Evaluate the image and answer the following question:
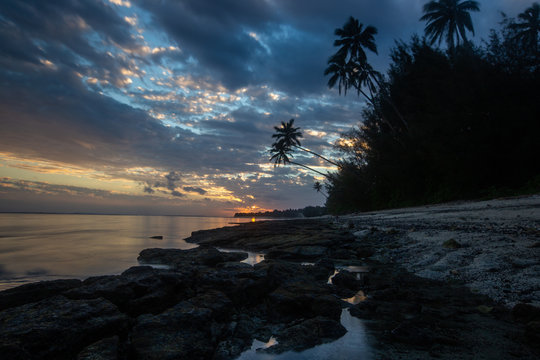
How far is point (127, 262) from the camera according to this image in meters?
7.86

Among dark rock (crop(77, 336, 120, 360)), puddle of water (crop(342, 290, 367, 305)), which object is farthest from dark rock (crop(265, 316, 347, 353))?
dark rock (crop(77, 336, 120, 360))

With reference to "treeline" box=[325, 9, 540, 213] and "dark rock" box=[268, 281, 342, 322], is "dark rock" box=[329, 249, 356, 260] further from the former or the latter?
"treeline" box=[325, 9, 540, 213]

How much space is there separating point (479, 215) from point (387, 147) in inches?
732

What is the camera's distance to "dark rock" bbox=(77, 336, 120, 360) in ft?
6.15

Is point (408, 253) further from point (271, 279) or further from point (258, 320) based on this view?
point (258, 320)

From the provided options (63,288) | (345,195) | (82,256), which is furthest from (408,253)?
(345,195)

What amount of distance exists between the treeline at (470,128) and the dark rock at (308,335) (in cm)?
1754

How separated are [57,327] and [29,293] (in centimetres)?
187

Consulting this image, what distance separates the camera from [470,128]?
17.8 meters

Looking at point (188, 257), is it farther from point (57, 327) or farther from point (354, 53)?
→ point (354, 53)

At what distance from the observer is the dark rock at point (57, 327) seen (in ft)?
6.20

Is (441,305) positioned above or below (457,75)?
below

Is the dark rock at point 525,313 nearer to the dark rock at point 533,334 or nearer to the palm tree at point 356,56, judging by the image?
the dark rock at point 533,334

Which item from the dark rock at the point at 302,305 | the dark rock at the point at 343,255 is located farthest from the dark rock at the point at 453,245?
the dark rock at the point at 302,305
